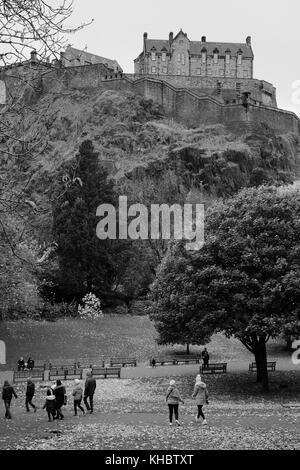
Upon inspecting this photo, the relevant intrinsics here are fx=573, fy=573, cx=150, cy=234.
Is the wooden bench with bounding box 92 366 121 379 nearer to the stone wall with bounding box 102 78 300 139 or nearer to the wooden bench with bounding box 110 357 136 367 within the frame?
the wooden bench with bounding box 110 357 136 367

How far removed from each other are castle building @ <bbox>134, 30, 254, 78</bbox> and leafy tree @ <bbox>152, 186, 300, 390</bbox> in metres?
89.5

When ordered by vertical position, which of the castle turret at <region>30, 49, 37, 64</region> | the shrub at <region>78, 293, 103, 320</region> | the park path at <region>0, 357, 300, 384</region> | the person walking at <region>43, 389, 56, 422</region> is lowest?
the park path at <region>0, 357, 300, 384</region>

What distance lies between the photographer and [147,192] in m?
77.8

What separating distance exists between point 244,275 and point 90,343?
20326 mm

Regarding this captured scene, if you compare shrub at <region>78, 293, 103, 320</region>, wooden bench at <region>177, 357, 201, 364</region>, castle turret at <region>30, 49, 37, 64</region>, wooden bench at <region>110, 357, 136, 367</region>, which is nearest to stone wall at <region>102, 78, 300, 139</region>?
shrub at <region>78, 293, 103, 320</region>

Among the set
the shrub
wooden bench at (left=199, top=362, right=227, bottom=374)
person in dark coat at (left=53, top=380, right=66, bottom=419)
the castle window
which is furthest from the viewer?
the castle window

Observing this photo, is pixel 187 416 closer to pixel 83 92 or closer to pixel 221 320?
pixel 221 320

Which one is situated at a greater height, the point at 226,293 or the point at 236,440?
the point at 226,293

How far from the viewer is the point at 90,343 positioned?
4312cm

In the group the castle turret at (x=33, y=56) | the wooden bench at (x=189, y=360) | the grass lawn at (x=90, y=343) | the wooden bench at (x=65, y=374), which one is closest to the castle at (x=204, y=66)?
the grass lawn at (x=90, y=343)

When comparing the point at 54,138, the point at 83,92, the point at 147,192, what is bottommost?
the point at 147,192

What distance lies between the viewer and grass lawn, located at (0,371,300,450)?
13719mm

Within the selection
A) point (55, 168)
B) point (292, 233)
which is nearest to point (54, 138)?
point (55, 168)
